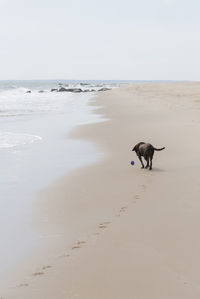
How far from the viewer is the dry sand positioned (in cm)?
396

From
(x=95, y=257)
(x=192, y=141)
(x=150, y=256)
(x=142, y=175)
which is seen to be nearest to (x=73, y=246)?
(x=95, y=257)

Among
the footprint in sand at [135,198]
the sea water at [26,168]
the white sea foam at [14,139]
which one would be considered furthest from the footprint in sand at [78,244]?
the white sea foam at [14,139]

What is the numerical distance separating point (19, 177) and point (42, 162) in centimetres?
165

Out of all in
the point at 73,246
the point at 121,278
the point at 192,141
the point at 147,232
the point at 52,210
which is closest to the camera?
the point at 121,278

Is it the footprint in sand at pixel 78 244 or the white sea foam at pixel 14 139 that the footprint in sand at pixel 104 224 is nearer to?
the footprint in sand at pixel 78 244

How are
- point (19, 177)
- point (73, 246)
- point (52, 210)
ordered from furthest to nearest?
1. point (19, 177)
2. point (52, 210)
3. point (73, 246)

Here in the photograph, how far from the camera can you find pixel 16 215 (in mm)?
6375

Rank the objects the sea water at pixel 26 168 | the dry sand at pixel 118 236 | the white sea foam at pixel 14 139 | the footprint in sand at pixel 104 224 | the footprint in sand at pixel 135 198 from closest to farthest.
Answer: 1. the dry sand at pixel 118 236
2. the sea water at pixel 26 168
3. the footprint in sand at pixel 104 224
4. the footprint in sand at pixel 135 198
5. the white sea foam at pixel 14 139

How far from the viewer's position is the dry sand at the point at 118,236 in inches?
156

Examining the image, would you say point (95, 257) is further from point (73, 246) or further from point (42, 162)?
point (42, 162)

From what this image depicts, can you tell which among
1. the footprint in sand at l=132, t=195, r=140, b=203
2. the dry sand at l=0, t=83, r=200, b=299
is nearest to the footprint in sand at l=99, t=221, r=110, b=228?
the dry sand at l=0, t=83, r=200, b=299

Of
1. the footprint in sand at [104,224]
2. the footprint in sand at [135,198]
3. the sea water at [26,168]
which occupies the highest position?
the footprint in sand at [135,198]

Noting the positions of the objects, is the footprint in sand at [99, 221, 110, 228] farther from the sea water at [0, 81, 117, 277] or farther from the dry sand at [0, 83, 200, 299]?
the sea water at [0, 81, 117, 277]

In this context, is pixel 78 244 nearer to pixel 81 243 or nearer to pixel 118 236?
pixel 81 243
